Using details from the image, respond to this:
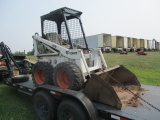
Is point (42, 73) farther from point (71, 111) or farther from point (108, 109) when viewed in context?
point (108, 109)

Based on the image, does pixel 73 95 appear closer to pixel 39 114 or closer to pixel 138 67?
pixel 39 114

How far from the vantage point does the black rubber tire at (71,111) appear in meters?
3.51

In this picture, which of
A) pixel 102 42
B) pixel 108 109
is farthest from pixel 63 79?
pixel 102 42

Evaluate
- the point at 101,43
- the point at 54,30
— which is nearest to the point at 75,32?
the point at 54,30

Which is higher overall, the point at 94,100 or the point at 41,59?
the point at 41,59

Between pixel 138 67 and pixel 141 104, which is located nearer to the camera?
pixel 141 104

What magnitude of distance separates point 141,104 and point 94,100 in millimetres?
908

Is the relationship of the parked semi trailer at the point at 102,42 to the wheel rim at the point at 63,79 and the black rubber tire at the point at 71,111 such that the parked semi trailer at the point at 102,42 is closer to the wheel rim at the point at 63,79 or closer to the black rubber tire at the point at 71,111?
the wheel rim at the point at 63,79

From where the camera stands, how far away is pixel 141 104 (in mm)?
3785

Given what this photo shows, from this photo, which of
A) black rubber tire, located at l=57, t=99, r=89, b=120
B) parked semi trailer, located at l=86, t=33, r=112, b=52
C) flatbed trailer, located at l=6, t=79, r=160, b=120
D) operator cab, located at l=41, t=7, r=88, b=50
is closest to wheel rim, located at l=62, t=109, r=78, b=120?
black rubber tire, located at l=57, t=99, r=89, b=120

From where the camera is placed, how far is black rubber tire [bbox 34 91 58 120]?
4.22 m

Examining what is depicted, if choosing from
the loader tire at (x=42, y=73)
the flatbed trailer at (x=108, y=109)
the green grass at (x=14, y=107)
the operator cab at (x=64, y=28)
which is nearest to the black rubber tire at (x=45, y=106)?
the flatbed trailer at (x=108, y=109)

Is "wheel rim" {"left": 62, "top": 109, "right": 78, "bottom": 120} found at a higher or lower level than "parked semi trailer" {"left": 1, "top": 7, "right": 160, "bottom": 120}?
lower

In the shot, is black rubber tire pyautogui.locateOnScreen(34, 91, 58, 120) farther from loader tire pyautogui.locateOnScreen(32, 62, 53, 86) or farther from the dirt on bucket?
the dirt on bucket
